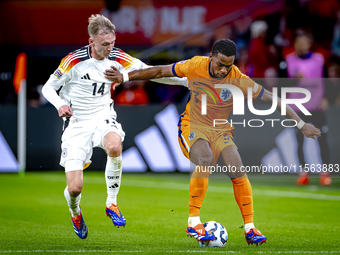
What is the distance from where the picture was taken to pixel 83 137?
5.62m

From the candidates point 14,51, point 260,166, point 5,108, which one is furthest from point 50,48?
point 260,166

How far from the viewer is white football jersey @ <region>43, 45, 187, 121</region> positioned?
18.2 feet

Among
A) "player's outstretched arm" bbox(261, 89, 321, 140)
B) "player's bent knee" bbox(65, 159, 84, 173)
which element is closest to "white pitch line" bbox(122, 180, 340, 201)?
"player's outstretched arm" bbox(261, 89, 321, 140)

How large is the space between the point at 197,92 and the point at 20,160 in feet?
22.3

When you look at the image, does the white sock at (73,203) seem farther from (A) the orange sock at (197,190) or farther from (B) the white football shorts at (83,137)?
(A) the orange sock at (197,190)

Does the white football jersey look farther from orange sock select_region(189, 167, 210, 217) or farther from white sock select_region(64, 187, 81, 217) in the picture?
orange sock select_region(189, 167, 210, 217)

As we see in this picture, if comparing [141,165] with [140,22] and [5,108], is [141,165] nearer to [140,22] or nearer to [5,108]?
[5,108]

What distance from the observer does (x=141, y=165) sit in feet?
37.1

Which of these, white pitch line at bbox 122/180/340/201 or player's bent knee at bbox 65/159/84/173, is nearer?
player's bent knee at bbox 65/159/84/173

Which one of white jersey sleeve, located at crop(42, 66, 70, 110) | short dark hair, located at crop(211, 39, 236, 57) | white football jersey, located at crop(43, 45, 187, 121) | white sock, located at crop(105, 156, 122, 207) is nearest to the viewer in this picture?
short dark hair, located at crop(211, 39, 236, 57)

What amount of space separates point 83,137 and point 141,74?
2.89ft

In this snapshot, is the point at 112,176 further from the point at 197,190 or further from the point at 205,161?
the point at 205,161

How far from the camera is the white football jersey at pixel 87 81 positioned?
555cm

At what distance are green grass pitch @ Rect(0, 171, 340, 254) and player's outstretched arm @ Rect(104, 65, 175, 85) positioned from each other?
1.65 m
